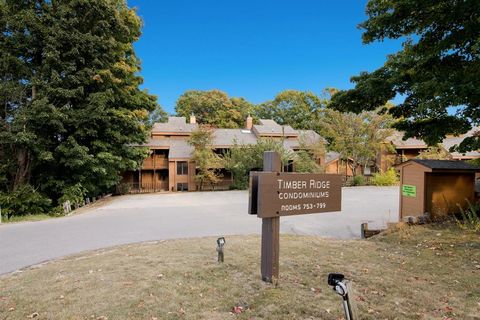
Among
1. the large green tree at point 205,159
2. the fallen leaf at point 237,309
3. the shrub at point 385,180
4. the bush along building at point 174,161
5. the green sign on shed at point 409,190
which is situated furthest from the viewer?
the bush along building at point 174,161

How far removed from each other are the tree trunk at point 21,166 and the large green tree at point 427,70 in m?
14.9

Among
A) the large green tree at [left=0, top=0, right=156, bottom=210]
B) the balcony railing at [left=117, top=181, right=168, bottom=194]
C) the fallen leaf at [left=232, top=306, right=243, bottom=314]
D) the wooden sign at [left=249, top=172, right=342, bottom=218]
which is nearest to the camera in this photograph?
the fallen leaf at [left=232, top=306, right=243, bottom=314]

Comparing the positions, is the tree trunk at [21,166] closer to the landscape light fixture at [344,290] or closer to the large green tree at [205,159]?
the large green tree at [205,159]

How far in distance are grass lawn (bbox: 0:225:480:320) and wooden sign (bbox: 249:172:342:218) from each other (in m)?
0.99

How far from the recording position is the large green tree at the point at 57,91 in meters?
13.6

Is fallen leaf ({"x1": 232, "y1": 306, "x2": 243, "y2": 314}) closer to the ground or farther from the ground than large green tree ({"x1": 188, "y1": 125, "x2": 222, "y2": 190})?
closer to the ground

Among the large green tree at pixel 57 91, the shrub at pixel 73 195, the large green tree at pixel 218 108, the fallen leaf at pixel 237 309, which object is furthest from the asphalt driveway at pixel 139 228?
the large green tree at pixel 218 108

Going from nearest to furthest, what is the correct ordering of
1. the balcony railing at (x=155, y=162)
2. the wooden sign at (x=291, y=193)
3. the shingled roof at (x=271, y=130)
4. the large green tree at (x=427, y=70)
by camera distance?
the wooden sign at (x=291, y=193), the large green tree at (x=427, y=70), the balcony railing at (x=155, y=162), the shingled roof at (x=271, y=130)

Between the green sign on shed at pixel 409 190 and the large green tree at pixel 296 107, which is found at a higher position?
the large green tree at pixel 296 107

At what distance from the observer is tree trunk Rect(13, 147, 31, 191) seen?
1464cm

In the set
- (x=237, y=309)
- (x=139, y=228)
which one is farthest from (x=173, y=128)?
(x=237, y=309)

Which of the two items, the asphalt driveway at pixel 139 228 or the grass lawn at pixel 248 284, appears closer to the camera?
the grass lawn at pixel 248 284

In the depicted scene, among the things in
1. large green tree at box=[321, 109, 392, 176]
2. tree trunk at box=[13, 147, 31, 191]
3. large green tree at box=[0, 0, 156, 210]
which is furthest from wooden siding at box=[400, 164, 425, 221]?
large green tree at box=[321, 109, 392, 176]

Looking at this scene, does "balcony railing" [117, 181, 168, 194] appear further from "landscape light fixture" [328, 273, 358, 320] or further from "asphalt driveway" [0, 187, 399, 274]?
"landscape light fixture" [328, 273, 358, 320]
